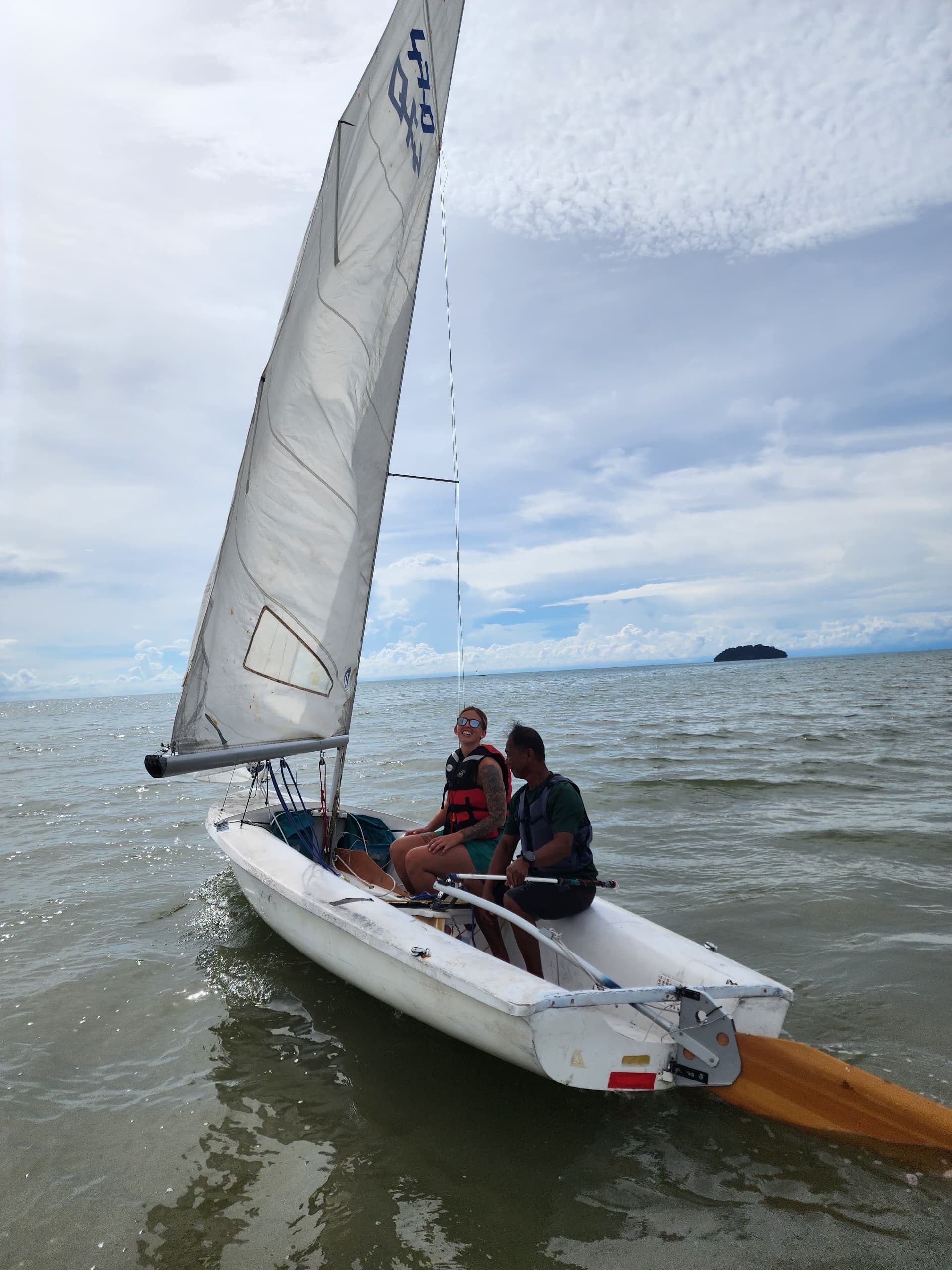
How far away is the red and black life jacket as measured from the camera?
466 cm

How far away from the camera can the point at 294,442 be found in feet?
15.2

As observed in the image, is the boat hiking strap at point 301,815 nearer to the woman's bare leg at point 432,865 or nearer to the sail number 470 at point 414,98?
the woman's bare leg at point 432,865

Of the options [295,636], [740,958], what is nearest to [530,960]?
[740,958]

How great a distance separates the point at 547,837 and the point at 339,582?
2.23 metres

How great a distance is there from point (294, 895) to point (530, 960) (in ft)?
4.51

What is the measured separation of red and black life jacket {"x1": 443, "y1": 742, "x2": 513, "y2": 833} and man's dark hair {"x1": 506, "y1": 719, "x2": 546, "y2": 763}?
2.59ft

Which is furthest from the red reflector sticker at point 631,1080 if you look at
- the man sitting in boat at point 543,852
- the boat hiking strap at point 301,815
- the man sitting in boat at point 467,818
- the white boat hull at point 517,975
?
the boat hiking strap at point 301,815

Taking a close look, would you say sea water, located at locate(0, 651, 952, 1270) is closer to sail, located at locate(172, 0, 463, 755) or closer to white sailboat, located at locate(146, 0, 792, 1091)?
white sailboat, located at locate(146, 0, 792, 1091)

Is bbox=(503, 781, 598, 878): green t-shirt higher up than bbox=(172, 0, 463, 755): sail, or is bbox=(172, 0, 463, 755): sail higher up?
bbox=(172, 0, 463, 755): sail

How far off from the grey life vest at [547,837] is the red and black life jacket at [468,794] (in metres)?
0.68

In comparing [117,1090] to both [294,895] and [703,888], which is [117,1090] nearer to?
[294,895]

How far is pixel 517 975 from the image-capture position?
3.04 m

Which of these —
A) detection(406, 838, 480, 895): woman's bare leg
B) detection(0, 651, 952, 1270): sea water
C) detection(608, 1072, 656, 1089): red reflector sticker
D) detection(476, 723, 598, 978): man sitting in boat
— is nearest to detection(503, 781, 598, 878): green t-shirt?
detection(476, 723, 598, 978): man sitting in boat

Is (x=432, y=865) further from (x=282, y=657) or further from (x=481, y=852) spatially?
(x=282, y=657)
